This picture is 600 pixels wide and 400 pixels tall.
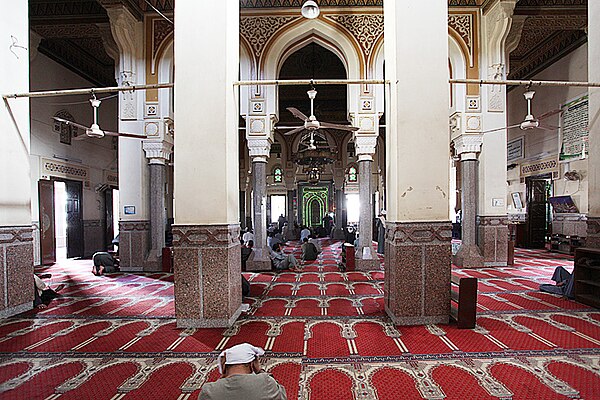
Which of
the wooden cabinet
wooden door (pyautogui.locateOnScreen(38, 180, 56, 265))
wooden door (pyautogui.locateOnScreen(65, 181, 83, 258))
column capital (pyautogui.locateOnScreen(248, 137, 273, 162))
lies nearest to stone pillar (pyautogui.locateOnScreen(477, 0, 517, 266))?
the wooden cabinet

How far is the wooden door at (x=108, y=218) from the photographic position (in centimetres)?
966

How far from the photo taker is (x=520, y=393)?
2086 millimetres

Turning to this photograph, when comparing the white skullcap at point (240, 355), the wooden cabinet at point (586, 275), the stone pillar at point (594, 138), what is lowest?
the wooden cabinet at point (586, 275)

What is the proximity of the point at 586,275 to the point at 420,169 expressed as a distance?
266 centimetres

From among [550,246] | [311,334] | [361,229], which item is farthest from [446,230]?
[550,246]

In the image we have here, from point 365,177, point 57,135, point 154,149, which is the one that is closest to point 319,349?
point 365,177

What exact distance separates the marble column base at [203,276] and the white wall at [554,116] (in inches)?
328

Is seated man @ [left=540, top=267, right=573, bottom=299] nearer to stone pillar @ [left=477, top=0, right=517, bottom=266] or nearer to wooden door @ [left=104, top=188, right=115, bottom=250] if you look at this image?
stone pillar @ [left=477, top=0, right=517, bottom=266]

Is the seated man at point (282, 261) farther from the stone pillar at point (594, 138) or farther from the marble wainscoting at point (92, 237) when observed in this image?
the marble wainscoting at point (92, 237)

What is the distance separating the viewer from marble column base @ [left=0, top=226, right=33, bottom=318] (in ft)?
12.1

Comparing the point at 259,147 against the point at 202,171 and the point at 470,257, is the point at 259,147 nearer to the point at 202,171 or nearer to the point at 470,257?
the point at 202,171

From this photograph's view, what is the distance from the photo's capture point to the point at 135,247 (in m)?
6.46

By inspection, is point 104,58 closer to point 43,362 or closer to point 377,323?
point 43,362

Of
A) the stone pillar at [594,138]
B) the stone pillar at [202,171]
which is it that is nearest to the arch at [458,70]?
the stone pillar at [594,138]
